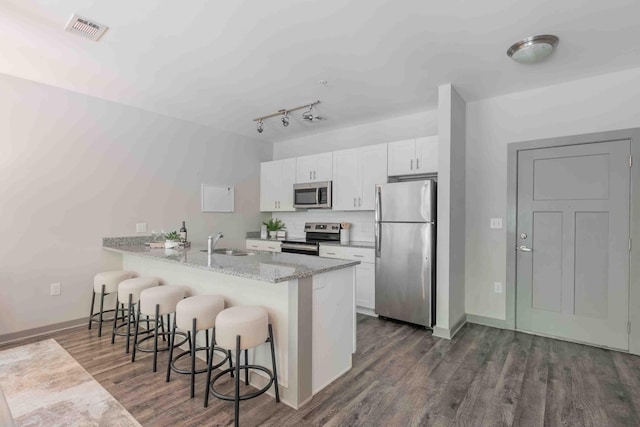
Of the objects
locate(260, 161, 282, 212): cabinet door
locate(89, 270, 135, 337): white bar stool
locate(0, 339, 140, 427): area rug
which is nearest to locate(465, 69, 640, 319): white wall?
locate(260, 161, 282, 212): cabinet door

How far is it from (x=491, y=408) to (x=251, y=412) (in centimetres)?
157

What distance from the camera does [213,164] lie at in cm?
492

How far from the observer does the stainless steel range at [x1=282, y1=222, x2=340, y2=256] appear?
4.60 metres

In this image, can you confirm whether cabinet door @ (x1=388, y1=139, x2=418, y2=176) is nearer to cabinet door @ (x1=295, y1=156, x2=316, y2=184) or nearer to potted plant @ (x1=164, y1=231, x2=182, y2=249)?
cabinet door @ (x1=295, y1=156, x2=316, y2=184)

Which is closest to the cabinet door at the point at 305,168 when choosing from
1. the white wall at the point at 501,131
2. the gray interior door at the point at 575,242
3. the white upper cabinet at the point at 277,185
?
→ the white upper cabinet at the point at 277,185

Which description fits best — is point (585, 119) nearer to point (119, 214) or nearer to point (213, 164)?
point (213, 164)

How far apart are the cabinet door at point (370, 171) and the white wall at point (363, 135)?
409 mm

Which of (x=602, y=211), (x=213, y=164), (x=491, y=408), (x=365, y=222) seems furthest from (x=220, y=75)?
(x=602, y=211)

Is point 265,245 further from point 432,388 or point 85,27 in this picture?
point 85,27

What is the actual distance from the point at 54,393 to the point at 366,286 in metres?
3.08

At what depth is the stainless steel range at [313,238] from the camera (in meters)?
4.60

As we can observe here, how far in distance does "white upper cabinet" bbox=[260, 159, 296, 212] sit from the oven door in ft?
2.25

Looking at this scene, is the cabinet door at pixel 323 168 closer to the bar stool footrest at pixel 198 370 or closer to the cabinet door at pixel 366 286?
the cabinet door at pixel 366 286

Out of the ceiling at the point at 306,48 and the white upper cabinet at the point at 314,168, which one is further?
the white upper cabinet at the point at 314,168
